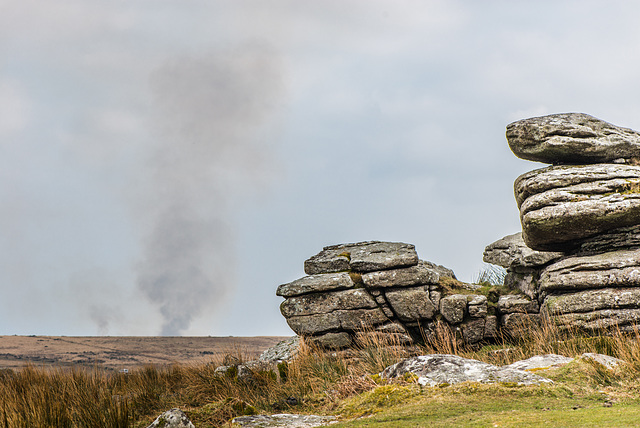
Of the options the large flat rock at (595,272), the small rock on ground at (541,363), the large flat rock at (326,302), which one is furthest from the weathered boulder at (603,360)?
the large flat rock at (326,302)

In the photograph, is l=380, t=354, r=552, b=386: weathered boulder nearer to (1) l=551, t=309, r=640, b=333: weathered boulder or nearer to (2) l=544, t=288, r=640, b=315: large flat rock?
(1) l=551, t=309, r=640, b=333: weathered boulder

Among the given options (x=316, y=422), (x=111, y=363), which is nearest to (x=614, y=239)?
(x=316, y=422)

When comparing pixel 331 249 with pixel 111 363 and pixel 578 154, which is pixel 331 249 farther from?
pixel 111 363

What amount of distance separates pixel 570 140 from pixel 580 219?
2.72 m

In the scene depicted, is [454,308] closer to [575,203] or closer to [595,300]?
[595,300]

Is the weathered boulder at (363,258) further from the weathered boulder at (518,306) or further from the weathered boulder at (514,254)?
the weathered boulder at (514,254)

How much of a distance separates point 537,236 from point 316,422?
10051 millimetres

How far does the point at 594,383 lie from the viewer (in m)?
8.17

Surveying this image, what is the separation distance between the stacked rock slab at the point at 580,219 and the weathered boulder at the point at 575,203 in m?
0.03

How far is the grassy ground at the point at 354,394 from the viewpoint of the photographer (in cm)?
680

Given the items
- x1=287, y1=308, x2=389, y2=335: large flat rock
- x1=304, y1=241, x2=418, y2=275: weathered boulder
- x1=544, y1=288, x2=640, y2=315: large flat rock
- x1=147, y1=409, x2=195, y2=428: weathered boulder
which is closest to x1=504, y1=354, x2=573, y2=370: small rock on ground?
x1=544, y1=288, x2=640, y2=315: large flat rock

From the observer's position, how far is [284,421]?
25.0ft

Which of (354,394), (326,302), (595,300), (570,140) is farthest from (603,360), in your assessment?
(570,140)

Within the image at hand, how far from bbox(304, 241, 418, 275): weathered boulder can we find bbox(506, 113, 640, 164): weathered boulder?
4889 mm
